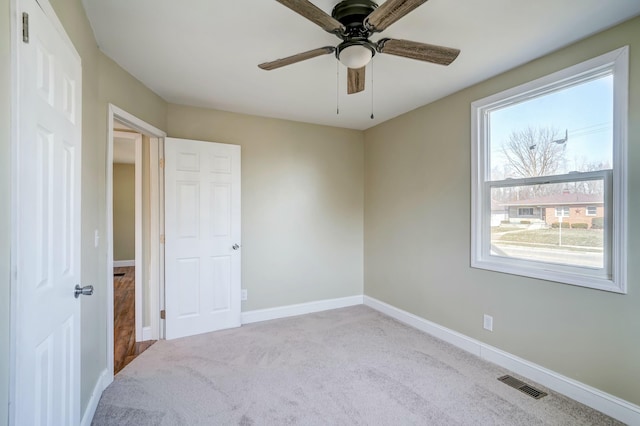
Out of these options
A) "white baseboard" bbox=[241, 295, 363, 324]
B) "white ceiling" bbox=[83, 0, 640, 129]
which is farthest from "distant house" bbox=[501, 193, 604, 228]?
"white baseboard" bbox=[241, 295, 363, 324]

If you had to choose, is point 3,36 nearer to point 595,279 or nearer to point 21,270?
point 21,270

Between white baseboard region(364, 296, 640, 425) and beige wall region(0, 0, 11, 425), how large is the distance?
3.08 meters

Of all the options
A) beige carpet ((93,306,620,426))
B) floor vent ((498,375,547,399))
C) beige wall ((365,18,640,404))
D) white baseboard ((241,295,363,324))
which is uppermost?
beige wall ((365,18,640,404))

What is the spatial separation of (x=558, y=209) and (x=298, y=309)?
2985 millimetres

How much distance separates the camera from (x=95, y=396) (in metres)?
2.08

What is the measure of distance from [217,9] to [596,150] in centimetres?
269

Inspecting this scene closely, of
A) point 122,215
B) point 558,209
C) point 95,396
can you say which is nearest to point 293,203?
point 95,396

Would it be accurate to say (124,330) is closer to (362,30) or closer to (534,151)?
(362,30)

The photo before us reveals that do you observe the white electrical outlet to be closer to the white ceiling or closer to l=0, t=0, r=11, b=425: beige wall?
the white ceiling

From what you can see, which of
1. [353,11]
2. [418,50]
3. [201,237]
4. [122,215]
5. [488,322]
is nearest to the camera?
[353,11]

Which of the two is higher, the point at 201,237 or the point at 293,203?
the point at 293,203

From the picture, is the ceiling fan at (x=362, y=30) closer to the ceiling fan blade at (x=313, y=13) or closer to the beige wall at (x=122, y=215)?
the ceiling fan blade at (x=313, y=13)

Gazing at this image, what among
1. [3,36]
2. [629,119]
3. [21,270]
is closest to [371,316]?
[629,119]

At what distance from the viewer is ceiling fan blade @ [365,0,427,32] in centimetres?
136
